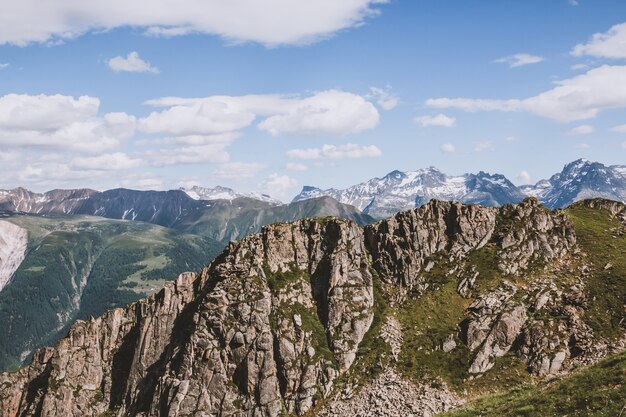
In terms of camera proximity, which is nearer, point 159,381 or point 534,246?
point 159,381

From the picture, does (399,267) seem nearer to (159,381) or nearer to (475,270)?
(475,270)

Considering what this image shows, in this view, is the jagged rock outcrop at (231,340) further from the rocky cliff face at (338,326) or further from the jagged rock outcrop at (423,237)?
the jagged rock outcrop at (423,237)

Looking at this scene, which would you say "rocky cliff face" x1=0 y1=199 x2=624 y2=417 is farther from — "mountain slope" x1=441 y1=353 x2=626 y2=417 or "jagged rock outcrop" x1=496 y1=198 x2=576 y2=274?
"mountain slope" x1=441 y1=353 x2=626 y2=417

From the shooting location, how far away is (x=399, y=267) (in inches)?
5389

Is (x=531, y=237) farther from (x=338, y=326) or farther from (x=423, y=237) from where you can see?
(x=338, y=326)

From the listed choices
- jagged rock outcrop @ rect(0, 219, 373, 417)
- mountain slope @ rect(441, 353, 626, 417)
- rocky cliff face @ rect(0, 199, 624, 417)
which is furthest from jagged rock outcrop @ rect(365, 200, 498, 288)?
mountain slope @ rect(441, 353, 626, 417)

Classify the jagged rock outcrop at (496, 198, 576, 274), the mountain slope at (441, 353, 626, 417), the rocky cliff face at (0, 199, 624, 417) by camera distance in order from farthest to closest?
the jagged rock outcrop at (496, 198, 576, 274) < the rocky cliff face at (0, 199, 624, 417) < the mountain slope at (441, 353, 626, 417)

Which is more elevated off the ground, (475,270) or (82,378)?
(475,270)

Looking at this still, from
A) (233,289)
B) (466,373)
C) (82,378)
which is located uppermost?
(233,289)

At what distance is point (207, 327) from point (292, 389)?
2539 centimetres

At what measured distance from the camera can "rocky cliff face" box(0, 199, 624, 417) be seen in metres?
110

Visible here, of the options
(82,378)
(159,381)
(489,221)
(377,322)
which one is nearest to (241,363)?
(159,381)

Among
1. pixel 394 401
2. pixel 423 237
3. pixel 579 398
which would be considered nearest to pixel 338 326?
pixel 394 401

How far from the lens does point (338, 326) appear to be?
12375 centimetres
